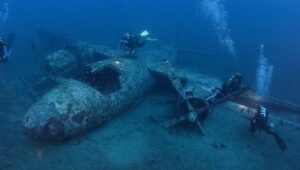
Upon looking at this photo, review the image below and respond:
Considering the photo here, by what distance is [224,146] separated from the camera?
1093cm

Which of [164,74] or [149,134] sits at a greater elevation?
[164,74]

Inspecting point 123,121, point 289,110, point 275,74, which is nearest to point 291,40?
point 275,74

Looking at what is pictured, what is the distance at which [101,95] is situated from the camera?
10.9 metres

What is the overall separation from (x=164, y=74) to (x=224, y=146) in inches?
177

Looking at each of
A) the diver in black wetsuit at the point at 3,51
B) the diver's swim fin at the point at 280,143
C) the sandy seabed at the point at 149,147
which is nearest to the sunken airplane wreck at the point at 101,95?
the sandy seabed at the point at 149,147

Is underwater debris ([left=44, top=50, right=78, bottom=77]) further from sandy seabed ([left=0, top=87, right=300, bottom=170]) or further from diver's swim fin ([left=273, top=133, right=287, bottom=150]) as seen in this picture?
diver's swim fin ([left=273, top=133, right=287, bottom=150])

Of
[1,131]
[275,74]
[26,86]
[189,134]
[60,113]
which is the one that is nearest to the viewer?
[60,113]

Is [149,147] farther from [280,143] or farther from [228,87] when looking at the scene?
[228,87]

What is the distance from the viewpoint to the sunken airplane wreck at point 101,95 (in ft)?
31.3

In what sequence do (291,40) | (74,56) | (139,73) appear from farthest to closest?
1. (291,40)
2. (74,56)
3. (139,73)

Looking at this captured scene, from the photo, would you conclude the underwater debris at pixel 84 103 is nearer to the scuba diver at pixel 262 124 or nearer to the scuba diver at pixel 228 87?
the scuba diver at pixel 228 87

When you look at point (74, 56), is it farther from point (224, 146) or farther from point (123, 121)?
point (224, 146)

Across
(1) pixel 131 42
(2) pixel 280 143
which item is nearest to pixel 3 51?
(1) pixel 131 42

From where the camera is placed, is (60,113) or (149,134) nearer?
(60,113)
